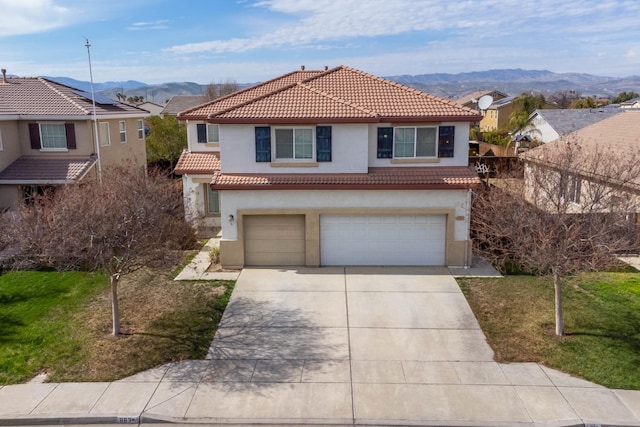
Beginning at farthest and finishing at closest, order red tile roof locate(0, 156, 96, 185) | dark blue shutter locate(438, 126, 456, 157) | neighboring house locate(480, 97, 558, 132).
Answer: neighboring house locate(480, 97, 558, 132) < red tile roof locate(0, 156, 96, 185) < dark blue shutter locate(438, 126, 456, 157)

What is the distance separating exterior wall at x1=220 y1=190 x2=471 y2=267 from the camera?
1811 centimetres

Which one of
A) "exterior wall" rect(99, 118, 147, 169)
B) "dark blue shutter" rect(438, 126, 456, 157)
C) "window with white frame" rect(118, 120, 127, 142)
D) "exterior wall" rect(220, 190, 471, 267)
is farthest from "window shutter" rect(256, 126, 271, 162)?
"window with white frame" rect(118, 120, 127, 142)

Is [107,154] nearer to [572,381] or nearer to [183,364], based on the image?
[183,364]

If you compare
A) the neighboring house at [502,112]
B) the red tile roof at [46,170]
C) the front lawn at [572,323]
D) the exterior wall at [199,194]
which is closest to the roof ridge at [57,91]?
the red tile roof at [46,170]

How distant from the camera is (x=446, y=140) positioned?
18.8m

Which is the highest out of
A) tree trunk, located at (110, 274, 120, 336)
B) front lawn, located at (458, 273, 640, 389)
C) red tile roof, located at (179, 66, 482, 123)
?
red tile roof, located at (179, 66, 482, 123)

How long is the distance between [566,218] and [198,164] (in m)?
15.5

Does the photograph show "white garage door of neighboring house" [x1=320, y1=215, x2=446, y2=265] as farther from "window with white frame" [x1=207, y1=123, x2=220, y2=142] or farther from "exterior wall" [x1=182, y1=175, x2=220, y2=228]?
"window with white frame" [x1=207, y1=123, x2=220, y2=142]

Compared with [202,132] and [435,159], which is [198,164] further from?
[435,159]

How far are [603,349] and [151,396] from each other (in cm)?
990

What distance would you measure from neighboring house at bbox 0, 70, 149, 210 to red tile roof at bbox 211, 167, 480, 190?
30.6ft

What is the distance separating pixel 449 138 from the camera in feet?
61.7

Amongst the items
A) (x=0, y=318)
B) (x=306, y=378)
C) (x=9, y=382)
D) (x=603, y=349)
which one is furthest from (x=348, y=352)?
(x=0, y=318)

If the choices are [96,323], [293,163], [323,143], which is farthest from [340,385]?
[323,143]
